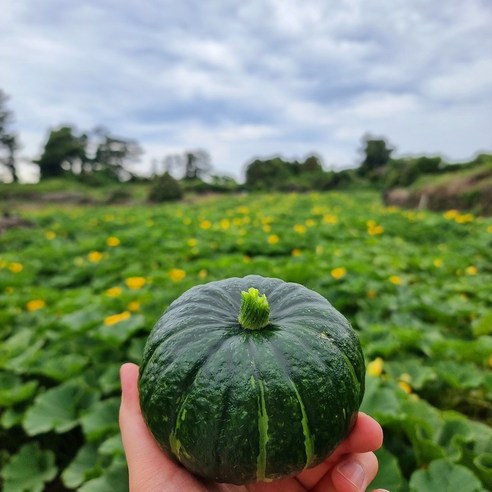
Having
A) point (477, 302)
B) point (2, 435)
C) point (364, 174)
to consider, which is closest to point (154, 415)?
point (2, 435)

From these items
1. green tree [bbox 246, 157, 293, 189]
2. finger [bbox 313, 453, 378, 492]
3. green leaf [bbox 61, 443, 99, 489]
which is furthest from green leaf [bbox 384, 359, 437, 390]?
green tree [bbox 246, 157, 293, 189]

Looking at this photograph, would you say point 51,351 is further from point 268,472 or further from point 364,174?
point 364,174

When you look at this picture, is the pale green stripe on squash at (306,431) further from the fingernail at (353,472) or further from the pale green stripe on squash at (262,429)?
the fingernail at (353,472)

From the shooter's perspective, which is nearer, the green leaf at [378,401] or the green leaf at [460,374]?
the green leaf at [378,401]

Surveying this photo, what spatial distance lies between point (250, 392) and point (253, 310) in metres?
0.26

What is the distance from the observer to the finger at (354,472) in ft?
4.86

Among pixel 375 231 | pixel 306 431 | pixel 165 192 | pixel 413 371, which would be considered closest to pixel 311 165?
pixel 165 192

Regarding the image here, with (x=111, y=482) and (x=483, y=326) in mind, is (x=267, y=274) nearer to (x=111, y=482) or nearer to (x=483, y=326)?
(x=483, y=326)

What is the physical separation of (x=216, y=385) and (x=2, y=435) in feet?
8.39

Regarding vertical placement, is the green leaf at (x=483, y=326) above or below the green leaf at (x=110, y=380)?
above

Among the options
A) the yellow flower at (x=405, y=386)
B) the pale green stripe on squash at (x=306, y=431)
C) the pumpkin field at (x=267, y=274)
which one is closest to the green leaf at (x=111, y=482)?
the pumpkin field at (x=267, y=274)

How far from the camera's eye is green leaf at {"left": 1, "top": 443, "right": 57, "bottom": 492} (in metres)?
2.46

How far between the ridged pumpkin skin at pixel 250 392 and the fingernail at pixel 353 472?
197 millimetres

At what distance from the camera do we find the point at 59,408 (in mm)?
2764
